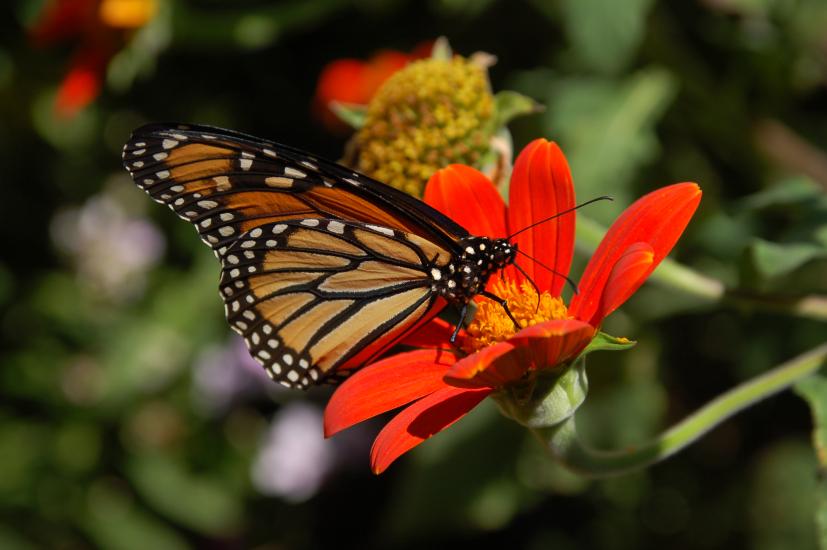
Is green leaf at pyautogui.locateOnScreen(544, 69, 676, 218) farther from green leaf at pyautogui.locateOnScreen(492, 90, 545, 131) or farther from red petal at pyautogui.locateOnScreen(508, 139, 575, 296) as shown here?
red petal at pyautogui.locateOnScreen(508, 139, 575, 296)

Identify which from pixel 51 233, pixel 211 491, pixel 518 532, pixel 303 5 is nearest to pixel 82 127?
pixel 51 233

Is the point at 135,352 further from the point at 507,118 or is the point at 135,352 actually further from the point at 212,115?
the point at 507,118

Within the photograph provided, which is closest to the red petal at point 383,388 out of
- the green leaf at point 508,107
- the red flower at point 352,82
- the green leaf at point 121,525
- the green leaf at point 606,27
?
the green leaf at point 508,107

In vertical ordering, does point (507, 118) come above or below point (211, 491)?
above

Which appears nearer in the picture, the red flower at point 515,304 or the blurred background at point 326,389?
the red flower at point 515,304

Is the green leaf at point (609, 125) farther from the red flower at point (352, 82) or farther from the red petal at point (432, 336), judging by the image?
the red petal at point (432, 336)

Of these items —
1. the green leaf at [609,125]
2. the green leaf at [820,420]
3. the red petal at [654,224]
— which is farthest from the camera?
the green leaf at [609,125]

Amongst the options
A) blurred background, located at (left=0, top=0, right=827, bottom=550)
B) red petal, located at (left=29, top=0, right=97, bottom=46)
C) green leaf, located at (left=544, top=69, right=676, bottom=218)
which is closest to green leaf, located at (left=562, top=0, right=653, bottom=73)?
blurred background, located at (left=0, top=0, right=827, bottom=550)
